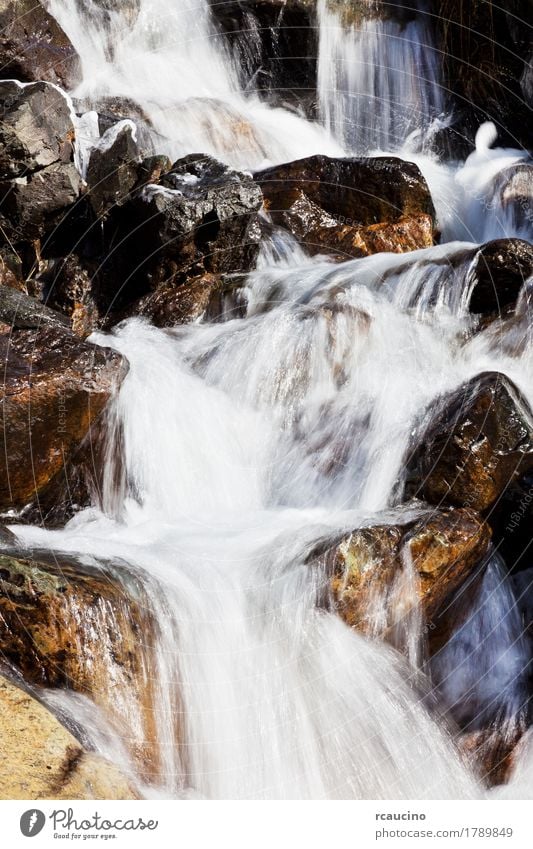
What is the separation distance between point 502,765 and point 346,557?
67.0 inches

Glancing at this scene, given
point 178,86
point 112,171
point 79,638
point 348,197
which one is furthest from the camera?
point 178,86

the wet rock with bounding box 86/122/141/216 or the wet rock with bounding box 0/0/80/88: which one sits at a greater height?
the wet rock with bounding box 0/0/80/88

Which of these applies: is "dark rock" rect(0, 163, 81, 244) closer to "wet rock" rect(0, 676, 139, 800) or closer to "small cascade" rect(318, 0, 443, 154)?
"wet rock" rect(0, 676, 139, 800)

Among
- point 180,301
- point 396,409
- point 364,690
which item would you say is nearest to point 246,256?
point 180,301

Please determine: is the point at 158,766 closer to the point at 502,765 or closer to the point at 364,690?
the point at 364,690

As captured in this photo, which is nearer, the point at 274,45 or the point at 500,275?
the point at 500,275

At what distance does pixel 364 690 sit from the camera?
5000 millimetres

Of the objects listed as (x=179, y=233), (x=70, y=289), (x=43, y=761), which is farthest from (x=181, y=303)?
(x=43, y=761)

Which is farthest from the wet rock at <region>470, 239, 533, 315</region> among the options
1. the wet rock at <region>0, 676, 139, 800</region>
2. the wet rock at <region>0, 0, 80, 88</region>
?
the wet rock at <region>0, 0, 80, 88</region>

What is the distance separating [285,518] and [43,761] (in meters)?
2.92

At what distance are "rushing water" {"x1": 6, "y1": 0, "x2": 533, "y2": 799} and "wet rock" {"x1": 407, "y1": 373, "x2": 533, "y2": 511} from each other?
1.00ft

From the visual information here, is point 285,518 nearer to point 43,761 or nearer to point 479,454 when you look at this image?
point 479,454

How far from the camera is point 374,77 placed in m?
13.9

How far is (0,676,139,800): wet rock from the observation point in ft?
11.6
